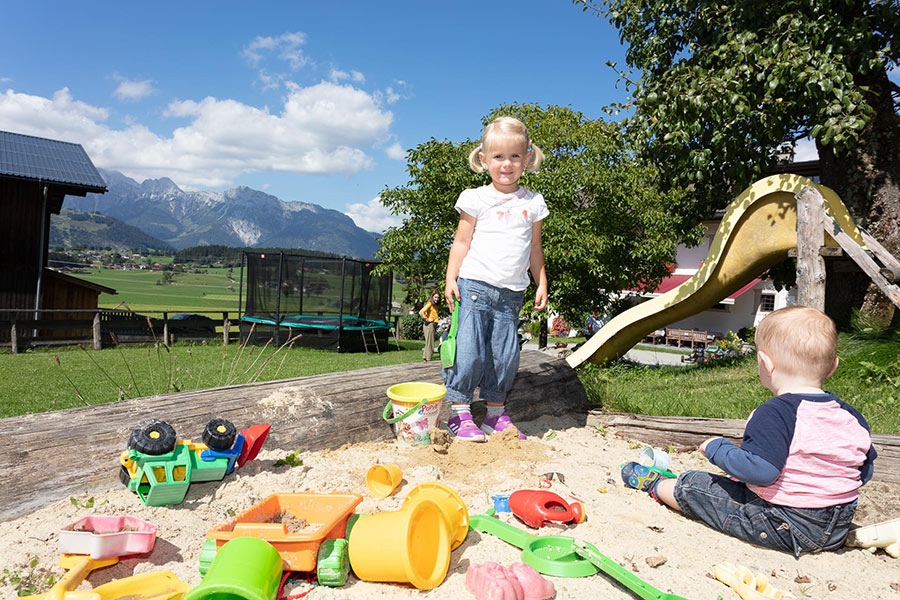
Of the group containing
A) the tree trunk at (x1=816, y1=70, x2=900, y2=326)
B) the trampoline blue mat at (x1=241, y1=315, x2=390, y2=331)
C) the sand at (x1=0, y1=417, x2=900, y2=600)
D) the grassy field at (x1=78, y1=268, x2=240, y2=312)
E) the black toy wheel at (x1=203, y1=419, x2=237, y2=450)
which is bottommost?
the grassy field at (x1=78, y1=268, x2=240, y2=312)

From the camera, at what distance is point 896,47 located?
6625 mm

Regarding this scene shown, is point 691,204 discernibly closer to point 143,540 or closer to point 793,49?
point 793,49

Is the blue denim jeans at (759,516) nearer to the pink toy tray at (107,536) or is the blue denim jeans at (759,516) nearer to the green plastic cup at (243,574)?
the green plastic cup at (243,574)

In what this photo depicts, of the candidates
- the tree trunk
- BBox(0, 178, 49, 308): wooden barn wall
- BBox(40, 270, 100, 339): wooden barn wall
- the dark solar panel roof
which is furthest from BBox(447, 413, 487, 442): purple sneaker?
BBox(0, 178, 49, 308): wooden barn wall

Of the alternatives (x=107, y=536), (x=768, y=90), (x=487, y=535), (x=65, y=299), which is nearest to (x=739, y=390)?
(x=768, y=90)

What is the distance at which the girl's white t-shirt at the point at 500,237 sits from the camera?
145 inches

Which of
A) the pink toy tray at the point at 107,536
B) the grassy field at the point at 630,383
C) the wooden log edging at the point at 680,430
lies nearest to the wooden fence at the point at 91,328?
the grassy field at the point at 630,383

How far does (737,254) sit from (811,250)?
1.54 meters

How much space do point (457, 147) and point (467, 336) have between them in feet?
34.2

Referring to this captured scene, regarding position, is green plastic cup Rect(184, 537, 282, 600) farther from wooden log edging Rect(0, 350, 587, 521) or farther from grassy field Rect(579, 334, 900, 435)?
grassy field Rect(579, 334, 900, 435)

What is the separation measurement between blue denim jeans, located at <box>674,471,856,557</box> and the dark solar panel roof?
18217mm

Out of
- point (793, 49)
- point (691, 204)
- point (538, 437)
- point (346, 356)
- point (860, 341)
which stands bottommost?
point (346, 356)

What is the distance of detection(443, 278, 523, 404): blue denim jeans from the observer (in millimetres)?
3686

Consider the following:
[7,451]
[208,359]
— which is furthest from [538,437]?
[208,359]
